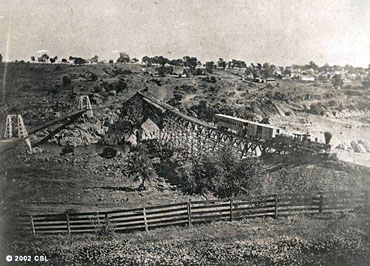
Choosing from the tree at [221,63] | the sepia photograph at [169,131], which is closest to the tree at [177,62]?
the sepia photograph at [169,131]

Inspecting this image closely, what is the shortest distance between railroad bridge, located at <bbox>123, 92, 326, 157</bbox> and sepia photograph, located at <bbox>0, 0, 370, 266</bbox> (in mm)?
24

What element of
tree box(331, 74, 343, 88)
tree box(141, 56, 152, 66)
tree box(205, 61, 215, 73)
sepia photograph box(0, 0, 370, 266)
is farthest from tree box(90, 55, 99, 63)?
tree box(331, 74, 343, 88)

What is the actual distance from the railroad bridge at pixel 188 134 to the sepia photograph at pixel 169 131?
0.02m

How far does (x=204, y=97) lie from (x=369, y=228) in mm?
3697

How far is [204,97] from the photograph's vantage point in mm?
5840

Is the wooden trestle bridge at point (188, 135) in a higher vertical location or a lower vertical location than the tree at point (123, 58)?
lower

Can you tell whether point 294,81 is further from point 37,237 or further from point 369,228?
point 37,237

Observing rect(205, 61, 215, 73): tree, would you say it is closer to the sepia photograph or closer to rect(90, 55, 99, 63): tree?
the sepia photograph

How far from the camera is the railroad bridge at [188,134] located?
5.83 metres

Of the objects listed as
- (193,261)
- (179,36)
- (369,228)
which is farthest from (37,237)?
(369,228)

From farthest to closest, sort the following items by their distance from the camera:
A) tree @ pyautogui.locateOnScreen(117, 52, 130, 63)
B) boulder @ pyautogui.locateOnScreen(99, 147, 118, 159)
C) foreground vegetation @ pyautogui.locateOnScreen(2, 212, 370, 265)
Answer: boulder @ pyautogui.locateOnScreen(99, 147, 118, 159) → tree @ pyautogui.locateOnScreen(117, 52, 130, 63) → foreground vegetation @ pyautogui.locateOnScreen(2, 212, 370, 265)

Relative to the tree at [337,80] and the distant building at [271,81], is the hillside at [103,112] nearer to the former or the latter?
the distant building at [271,81]

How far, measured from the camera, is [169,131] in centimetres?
588

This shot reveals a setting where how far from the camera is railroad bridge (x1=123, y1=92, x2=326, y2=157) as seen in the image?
583 cm
